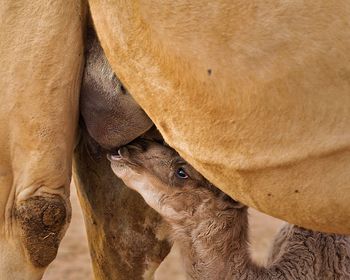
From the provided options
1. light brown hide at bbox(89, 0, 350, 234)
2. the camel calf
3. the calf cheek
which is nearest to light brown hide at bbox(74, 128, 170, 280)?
the camel calf

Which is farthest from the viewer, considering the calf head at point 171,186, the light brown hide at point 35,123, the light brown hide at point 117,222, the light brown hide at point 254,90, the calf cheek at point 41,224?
the light brown hide at point 117,222

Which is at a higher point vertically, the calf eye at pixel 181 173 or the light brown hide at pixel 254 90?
the light brown hide at pixel 254 90

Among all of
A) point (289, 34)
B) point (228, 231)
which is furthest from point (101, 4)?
point (228, 231)

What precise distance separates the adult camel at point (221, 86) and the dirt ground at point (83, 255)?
2.84m

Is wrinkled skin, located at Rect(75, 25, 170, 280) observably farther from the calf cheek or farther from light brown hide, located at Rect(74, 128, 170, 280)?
the calf cheek

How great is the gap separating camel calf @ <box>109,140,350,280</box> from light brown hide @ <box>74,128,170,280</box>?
0.16 meters

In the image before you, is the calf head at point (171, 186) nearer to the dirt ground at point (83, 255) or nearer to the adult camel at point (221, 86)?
the adult camel at point (221, 86)

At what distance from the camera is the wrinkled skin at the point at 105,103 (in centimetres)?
333

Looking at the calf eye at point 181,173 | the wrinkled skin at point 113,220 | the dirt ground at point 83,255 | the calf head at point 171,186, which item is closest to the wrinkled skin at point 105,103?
the wrinkled skin at point 113,220

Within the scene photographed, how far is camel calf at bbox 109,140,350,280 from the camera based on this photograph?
3.79 m

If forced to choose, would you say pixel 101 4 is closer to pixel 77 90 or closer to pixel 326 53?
pixel 77 90

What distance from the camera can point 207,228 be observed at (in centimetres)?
380

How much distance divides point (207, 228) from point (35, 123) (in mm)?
1015

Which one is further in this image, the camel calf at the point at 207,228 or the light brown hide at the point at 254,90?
the camel calf at the point at 207,228
